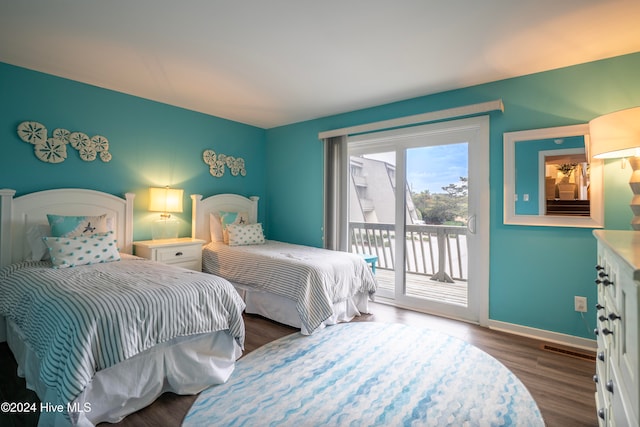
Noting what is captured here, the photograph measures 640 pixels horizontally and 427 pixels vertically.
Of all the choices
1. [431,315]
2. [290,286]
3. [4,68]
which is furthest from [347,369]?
[4,68]

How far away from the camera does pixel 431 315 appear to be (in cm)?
346

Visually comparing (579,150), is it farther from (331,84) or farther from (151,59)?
(151,59)

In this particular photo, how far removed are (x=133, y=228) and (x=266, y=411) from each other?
8.92 feet

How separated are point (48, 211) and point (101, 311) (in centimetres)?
199

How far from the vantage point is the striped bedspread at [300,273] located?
111 inches

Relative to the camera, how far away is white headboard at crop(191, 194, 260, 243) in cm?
408

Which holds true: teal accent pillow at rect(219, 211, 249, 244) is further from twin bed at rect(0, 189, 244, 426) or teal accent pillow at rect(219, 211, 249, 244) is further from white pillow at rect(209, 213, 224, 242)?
twin bed at rect(0, 189, 244, 426)

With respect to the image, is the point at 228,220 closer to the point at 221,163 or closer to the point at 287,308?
the point at 221,163

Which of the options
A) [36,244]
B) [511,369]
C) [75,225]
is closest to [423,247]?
[511,369]

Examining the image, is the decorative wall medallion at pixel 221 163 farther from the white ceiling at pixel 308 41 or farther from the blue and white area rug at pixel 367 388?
the blue and white area rug at pixel 367 388

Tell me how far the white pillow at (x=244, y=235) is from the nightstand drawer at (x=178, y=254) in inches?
16.0

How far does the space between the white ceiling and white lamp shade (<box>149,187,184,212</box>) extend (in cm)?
110

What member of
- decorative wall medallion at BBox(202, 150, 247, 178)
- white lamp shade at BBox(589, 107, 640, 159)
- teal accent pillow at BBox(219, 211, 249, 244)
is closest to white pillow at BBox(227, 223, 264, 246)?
teal accent pillow at BBox(219, 211, 249, 244)

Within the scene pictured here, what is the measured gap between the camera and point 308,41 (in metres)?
2.40
